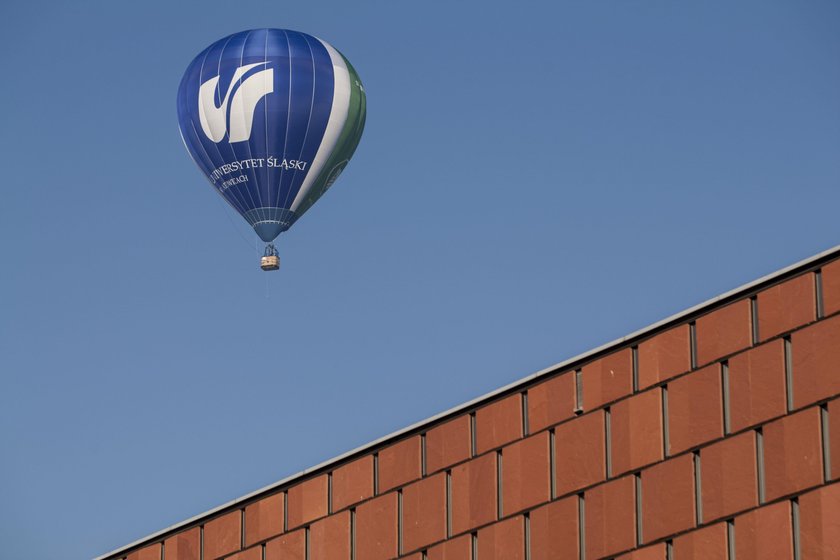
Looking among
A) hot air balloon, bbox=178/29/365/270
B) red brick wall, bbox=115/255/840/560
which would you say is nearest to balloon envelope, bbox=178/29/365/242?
hot air balloon, bbox=178/29/365/270

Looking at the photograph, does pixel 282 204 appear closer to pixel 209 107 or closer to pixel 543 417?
pixel 209 107

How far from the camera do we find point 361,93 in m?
88.4

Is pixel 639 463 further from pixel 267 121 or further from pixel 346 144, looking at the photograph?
pixel 346 144

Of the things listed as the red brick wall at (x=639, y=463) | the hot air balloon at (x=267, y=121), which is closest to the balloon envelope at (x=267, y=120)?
the hot air balloon at (x=267, y=121)

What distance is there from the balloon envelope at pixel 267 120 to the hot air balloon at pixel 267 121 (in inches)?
1.3

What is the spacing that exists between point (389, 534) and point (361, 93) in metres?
19.2

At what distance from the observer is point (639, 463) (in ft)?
224

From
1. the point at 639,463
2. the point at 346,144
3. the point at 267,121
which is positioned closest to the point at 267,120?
the point at 267,121

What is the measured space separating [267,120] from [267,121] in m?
0.03


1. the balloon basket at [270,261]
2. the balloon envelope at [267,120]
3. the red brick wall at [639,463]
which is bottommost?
the red brick wall at [639,463]

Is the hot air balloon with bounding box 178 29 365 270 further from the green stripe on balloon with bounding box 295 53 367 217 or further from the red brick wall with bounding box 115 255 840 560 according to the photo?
the red brick wall with bounding box 115 255 840 560

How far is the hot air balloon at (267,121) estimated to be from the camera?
8512cm

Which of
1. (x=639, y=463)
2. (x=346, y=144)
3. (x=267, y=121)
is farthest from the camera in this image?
(x=346, y=144)

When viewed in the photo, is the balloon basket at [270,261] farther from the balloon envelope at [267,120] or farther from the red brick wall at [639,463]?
the red brick wall at [639,463]
